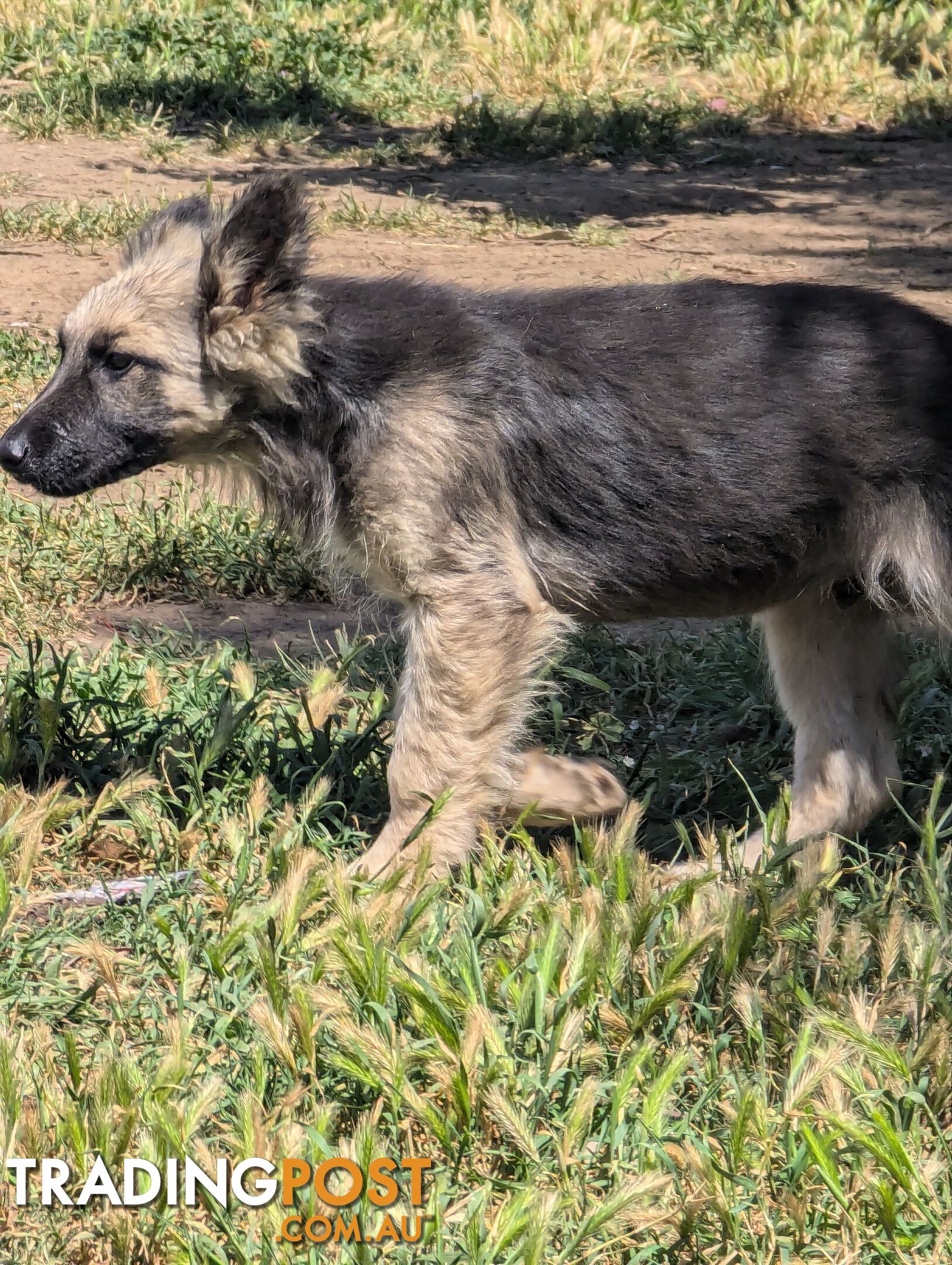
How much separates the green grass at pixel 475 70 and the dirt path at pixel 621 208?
0.45 metres

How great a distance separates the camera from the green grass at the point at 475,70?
42.7 ft

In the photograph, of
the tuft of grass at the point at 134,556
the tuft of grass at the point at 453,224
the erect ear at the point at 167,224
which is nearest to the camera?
the erect ear at the point at 167,224

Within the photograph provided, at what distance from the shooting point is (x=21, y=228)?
32.0 feet

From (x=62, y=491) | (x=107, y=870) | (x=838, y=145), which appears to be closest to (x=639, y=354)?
(x=62, y=491)

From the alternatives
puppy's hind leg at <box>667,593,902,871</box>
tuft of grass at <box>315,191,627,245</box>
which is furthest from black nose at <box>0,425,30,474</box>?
tuft of grass at <box>315,191,627,245</box>

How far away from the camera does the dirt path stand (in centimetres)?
961

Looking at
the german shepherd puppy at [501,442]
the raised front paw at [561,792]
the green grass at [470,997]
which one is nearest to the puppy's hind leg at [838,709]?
the green grass at [470,997]

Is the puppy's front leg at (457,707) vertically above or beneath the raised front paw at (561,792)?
above

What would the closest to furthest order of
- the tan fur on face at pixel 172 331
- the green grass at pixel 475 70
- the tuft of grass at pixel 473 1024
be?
the tuft of grass at pixel 473 1024 < the tan fur on face at pixel 172 331 < the green grass at pixel 475 70

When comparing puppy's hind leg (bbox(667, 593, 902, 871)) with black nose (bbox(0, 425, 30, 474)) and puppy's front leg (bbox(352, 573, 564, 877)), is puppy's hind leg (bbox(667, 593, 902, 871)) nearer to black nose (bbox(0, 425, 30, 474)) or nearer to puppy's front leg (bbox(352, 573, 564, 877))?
puppy's front leg (bbox(352, 573, 564, 877))

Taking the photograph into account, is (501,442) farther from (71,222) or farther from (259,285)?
(71,222)

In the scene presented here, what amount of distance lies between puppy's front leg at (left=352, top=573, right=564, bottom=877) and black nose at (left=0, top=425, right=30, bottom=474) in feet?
3.71

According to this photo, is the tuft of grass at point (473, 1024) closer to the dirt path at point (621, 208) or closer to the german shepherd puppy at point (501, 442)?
the german shepherd puppy at point (501, 442)

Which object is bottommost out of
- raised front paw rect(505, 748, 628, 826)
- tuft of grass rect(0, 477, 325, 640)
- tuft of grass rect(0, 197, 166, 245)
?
tuft of grass rect(0, 477, 325, 640)
